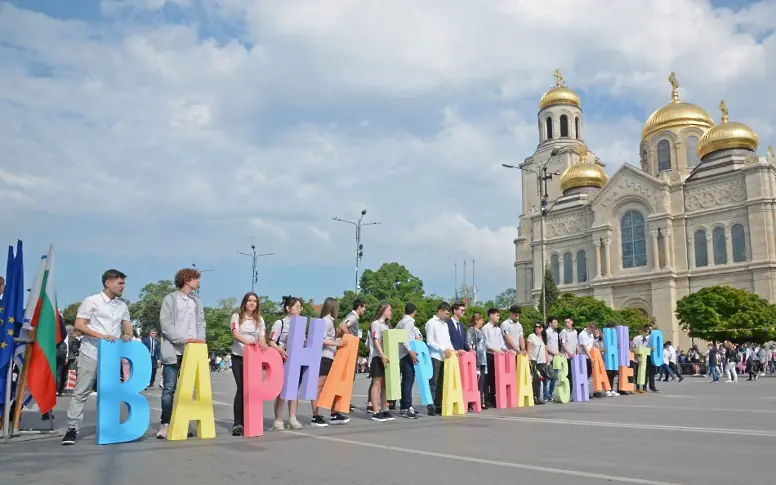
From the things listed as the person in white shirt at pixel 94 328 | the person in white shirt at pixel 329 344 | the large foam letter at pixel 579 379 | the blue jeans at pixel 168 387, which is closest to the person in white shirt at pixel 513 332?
the large foam letter at pixel 579 379

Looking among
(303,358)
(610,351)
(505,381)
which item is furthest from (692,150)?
(303,358)

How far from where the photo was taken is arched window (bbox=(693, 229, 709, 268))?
53.7m

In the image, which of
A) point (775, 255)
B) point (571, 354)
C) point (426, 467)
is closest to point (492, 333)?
point (571, 354)

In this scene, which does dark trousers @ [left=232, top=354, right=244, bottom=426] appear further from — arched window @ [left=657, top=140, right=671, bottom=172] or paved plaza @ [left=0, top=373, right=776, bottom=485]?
arched window @ [left=657, top=140, right=671, bottom=172]

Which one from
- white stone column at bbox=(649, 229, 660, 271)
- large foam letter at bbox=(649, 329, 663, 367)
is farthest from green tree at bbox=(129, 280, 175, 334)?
large foam letter at bbox=(649, 329, 663, 367)

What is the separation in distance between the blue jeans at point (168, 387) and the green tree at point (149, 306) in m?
58.4

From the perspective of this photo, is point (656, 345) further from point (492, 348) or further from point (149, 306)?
point (149, 306)

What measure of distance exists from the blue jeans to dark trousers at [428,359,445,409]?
4551mm

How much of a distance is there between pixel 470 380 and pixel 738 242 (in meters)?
47.9

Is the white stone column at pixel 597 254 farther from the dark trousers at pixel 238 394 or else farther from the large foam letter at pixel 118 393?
the large foam letter at pixel 118 393

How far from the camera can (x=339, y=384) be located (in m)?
9.66

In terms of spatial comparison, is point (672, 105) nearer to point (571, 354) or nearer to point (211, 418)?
point (571, 354)

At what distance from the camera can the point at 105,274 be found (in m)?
7.76

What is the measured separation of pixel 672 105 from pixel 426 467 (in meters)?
66.3
